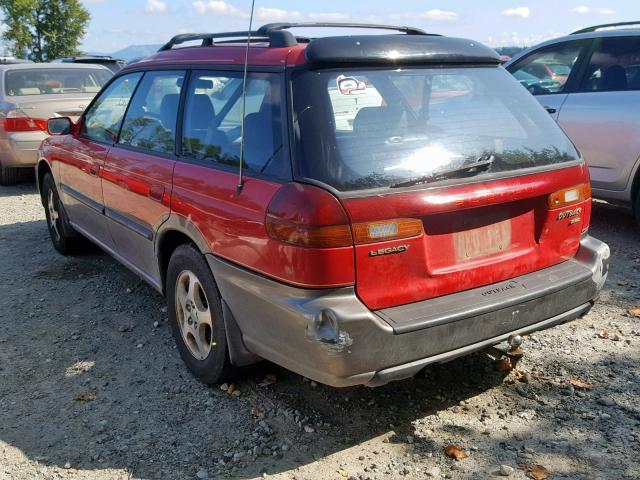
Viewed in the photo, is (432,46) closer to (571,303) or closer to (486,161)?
(486,161)

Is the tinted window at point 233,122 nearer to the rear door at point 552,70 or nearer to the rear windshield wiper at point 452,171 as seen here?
the rear windshield wiper at point 452,171

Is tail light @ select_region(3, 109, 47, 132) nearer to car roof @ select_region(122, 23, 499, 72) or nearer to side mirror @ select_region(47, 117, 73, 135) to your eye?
side mirror @ select_region(47, 117, 73, 135)

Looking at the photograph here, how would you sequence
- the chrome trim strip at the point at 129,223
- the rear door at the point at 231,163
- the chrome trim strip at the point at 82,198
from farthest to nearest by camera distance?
the chrome trim strip at the point at 82,198 < the chrome trim strip at the point at 129,223 < the rear door at the point at 231,163

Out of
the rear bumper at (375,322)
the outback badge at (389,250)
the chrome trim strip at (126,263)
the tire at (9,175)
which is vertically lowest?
the tire at (9,175)

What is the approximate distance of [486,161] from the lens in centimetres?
308

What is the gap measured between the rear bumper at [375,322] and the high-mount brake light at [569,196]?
0.34m

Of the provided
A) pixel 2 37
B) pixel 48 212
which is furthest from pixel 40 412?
pixel 2 37

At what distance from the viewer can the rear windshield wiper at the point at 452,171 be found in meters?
2.85

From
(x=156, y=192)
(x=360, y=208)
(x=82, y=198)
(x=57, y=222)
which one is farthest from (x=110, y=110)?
(x=360, y=208)

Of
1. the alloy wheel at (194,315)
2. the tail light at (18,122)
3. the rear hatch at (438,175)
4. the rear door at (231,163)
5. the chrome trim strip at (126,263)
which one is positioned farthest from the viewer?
the tail light at (18,122)

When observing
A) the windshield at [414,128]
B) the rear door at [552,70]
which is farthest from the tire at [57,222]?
the rear door at [552,70]

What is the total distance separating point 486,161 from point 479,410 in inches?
48.7

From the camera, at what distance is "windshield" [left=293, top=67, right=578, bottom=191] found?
2.82m

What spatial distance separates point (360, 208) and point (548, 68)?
4.87 m
